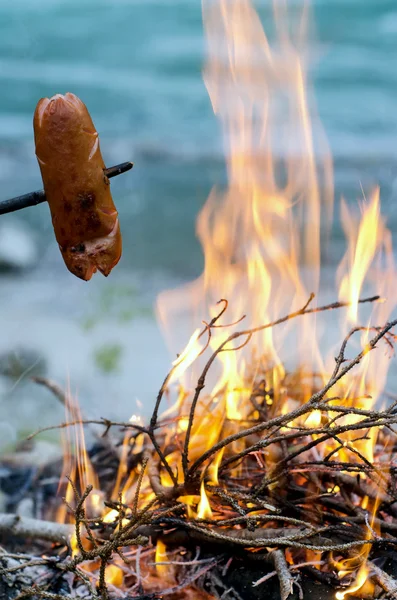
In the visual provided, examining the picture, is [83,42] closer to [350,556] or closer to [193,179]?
[193,179]

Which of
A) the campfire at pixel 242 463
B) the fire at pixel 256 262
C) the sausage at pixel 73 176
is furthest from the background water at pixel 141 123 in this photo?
the sausage at pixel 73 176

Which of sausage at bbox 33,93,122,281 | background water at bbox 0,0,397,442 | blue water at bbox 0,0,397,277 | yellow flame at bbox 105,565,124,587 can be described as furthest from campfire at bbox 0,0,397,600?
blue water at bbox 0,0,397,277

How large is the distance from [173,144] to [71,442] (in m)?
3.64

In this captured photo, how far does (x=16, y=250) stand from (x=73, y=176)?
4.47 meters

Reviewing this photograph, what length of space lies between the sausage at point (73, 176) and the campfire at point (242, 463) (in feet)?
1.96

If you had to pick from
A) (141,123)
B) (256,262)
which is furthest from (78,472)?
(141,123)

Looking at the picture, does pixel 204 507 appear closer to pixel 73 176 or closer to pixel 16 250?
pixel 73 176

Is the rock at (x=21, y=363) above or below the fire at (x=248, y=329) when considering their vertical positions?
below

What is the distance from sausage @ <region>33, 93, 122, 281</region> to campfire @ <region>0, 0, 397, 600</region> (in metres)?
0.60

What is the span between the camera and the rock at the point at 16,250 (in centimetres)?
560

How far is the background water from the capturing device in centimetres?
494

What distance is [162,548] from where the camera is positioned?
2016 mm

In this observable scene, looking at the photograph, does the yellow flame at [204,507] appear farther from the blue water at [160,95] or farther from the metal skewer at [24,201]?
the blue water at [160,95]

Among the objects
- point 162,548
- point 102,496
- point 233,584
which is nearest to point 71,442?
point 102,496
